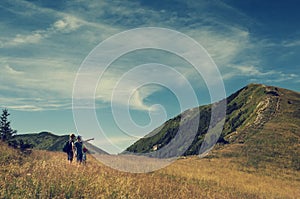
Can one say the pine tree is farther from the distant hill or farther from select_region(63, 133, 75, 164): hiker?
the distant hill

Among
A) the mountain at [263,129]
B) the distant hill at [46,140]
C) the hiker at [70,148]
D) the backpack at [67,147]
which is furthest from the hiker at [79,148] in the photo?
the distant hill at [46,140]

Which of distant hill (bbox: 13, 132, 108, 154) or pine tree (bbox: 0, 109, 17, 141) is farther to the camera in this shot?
distant hill (bbox: 13, 132, 108, 154)

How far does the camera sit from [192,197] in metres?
11.9

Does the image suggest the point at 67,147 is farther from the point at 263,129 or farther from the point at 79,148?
the point at 263,129

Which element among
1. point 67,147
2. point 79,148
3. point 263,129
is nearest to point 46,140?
point 263,129

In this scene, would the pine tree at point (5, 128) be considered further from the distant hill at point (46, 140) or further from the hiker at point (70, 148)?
the distant hill at point (46, 140)

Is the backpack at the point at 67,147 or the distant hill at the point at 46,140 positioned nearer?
the backpack at the point at 67,147

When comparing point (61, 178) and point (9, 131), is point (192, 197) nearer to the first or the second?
point (61, 178)

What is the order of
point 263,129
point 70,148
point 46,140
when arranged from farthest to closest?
point 46,140 < point 263,129 < point 70,148

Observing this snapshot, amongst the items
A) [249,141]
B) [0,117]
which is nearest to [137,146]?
[249,141]

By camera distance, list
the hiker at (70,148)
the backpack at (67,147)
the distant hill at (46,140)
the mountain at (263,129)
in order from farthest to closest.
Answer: the distant hill at (46,140) < the mountain at (263,129) < the backpack at (67,147) < the hiker at (70,148)

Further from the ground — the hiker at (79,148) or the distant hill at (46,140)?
the distant hill at (46,140)

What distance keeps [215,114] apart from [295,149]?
212 feet

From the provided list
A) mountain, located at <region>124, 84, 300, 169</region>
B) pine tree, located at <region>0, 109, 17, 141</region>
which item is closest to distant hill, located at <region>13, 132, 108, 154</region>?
mountain, located at <region>124, 84, 300, 169</region>
